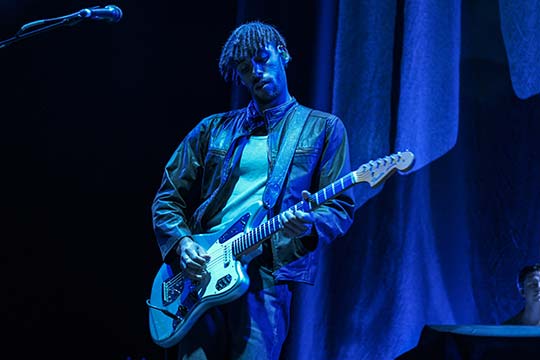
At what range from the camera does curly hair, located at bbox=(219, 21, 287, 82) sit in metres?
3.04

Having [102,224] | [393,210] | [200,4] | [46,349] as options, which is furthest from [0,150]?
[393,210]

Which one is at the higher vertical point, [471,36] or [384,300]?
[471,36]

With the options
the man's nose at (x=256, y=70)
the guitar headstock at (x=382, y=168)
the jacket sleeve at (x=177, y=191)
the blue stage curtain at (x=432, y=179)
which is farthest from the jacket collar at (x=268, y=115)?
the blue stage curtain at (x=432, y=179)

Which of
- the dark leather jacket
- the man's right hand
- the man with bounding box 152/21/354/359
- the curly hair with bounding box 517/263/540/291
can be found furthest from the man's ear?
the curly hair with bounding box 517/263/540/291

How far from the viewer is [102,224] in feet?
13.0

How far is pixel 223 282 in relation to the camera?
2578mm

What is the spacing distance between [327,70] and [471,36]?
767mm

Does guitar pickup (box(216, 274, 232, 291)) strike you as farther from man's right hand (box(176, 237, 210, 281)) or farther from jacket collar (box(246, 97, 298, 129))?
jacket collar (box(246, 97, 298, 129))

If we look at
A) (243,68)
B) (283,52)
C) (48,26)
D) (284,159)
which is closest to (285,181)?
(284,159)

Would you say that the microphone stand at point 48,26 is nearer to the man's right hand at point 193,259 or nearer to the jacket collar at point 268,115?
the jacket collar at point 268,115

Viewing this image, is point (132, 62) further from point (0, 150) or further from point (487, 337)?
point (487, 337)

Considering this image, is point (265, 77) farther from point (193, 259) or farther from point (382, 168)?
point (193, 259)

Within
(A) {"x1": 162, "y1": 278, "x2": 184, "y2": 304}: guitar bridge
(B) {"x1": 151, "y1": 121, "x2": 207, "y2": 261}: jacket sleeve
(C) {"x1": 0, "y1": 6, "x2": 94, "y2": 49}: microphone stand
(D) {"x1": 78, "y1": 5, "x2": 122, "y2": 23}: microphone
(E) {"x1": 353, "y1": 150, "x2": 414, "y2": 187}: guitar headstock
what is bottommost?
(A) {"x1": 162, "y1": 278, "x2": 184, "y2": 304}: guitar bridge

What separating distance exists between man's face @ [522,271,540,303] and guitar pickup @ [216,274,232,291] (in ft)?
4.56
